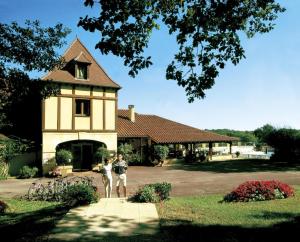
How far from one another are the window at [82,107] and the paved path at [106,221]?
1606 cm

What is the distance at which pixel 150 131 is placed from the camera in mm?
34906

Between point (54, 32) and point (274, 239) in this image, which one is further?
point (54, 32)

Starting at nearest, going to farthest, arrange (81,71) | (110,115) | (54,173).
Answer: (54,173)
(81,71)
(110,115)

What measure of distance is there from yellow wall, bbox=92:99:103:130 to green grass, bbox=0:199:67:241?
47.5 feet

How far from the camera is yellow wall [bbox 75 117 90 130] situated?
27.3 meters

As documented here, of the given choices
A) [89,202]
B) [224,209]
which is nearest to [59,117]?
[89,202]

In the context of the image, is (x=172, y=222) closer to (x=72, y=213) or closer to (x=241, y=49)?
(x=72, y=213)

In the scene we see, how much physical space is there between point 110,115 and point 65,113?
157 inches

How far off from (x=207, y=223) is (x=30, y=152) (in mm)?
20030

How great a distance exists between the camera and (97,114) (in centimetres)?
2823

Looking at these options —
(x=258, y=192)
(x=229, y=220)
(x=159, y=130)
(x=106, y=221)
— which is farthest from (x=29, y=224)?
(x=159, y=130)

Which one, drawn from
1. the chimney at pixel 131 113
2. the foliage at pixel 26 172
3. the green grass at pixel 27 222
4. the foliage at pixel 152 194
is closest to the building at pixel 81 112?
the foliage at pixel 26 172

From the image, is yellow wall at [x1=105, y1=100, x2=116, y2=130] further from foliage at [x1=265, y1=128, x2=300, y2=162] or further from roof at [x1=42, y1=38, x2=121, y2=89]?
foliage at [x1=265, y1=128, x2=300, y2=162]

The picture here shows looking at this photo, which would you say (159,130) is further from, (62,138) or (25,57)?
(25,57)
